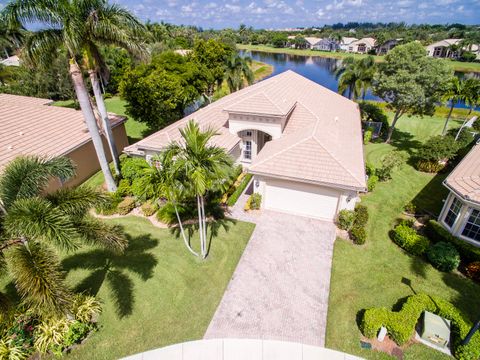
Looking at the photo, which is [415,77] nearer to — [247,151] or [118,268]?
[247,151]

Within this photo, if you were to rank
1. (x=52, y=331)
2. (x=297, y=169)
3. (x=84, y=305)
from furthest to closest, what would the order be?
(x=297, y=169)
(x=84, y=305)
(x=52, y=331)

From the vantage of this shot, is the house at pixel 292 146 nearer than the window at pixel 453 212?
No

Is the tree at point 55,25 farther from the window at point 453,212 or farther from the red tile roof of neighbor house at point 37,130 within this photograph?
the window at point 453,212

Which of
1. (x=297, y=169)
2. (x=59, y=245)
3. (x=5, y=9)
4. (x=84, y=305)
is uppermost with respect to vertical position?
(x=5, y=9)

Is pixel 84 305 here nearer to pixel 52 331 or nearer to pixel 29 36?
pixel 52 331

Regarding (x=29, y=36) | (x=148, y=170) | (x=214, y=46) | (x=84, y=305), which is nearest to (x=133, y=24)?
(x=29, y=36)

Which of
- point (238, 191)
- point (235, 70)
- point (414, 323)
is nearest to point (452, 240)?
point (414, 323)

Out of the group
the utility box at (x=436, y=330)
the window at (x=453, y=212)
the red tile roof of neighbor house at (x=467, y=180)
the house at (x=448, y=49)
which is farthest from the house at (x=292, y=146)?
the house at (x=448, y=49)

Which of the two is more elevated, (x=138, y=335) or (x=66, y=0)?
(x=66, y=0)
